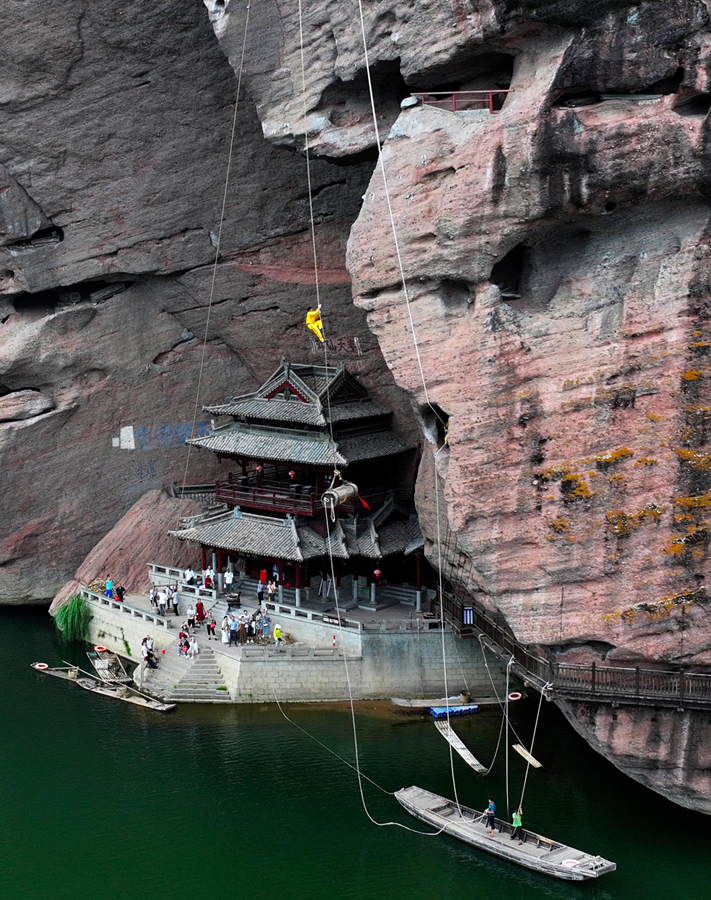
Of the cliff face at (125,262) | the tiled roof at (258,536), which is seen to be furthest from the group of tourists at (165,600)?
the cliff face at (125,262)

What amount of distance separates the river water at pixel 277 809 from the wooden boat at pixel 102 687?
399 mm

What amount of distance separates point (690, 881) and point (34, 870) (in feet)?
Result: 43.0

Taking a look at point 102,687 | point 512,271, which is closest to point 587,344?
point 512,271

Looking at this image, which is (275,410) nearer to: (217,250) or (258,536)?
(258,536)

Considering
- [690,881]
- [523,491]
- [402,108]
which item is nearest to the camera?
[690,881]

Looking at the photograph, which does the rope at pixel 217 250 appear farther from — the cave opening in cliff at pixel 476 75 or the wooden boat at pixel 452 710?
the wooden boat at pixel 452 710

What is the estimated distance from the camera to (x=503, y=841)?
26.1 metres

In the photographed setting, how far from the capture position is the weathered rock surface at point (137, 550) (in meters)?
39.9

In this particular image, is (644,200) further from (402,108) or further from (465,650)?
(465,650)

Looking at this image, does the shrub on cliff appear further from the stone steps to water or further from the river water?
the stone steps to water

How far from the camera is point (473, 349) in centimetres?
2778

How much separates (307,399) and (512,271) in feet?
30.2

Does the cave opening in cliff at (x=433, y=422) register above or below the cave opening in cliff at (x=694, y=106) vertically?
below

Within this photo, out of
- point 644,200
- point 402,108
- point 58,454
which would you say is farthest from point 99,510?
point 644,200
